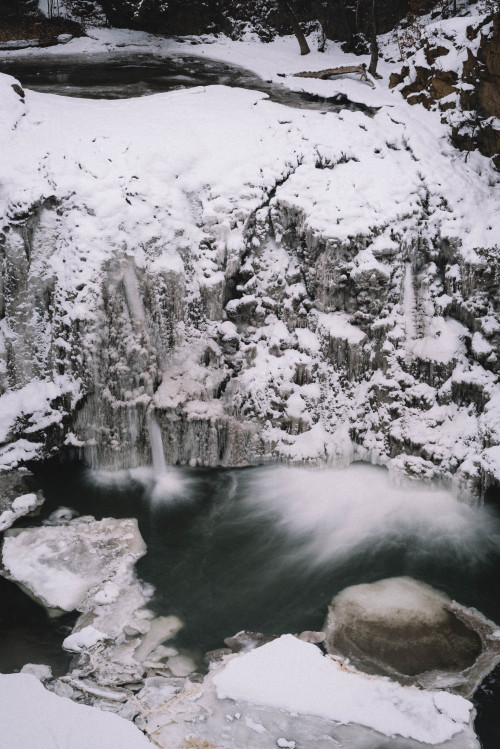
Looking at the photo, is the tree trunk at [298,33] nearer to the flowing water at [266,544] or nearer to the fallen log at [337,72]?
the fallen log at [337,72]

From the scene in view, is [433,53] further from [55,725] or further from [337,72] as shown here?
[55,725]

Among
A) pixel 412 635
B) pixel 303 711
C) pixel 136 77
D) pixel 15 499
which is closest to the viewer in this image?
pixel 303 711

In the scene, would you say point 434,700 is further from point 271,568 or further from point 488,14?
point 488,14

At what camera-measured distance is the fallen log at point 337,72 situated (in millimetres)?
11048

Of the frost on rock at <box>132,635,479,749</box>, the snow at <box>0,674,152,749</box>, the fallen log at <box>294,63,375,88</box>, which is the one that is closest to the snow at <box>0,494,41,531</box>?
the snow at <box>0,674,152,749</box>

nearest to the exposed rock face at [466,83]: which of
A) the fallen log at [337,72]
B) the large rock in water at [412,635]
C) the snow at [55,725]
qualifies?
the fallen log at [337,72]

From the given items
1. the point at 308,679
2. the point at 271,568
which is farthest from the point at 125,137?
the point at 308,679

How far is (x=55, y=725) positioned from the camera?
446cm

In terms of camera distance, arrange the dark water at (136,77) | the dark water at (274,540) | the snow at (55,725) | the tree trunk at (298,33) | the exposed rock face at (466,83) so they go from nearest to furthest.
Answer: the snow at (55,725), the dark water at (274,540), the exposed rock face at (466,83), the dark water at (136,77), the tree trunk at (298,33)

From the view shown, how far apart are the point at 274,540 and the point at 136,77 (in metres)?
9.71

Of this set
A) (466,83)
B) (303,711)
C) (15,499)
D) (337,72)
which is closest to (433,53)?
(466,83)

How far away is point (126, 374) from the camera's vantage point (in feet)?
26.6

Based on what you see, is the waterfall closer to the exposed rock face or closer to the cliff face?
the cliff face

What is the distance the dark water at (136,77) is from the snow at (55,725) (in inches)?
367
